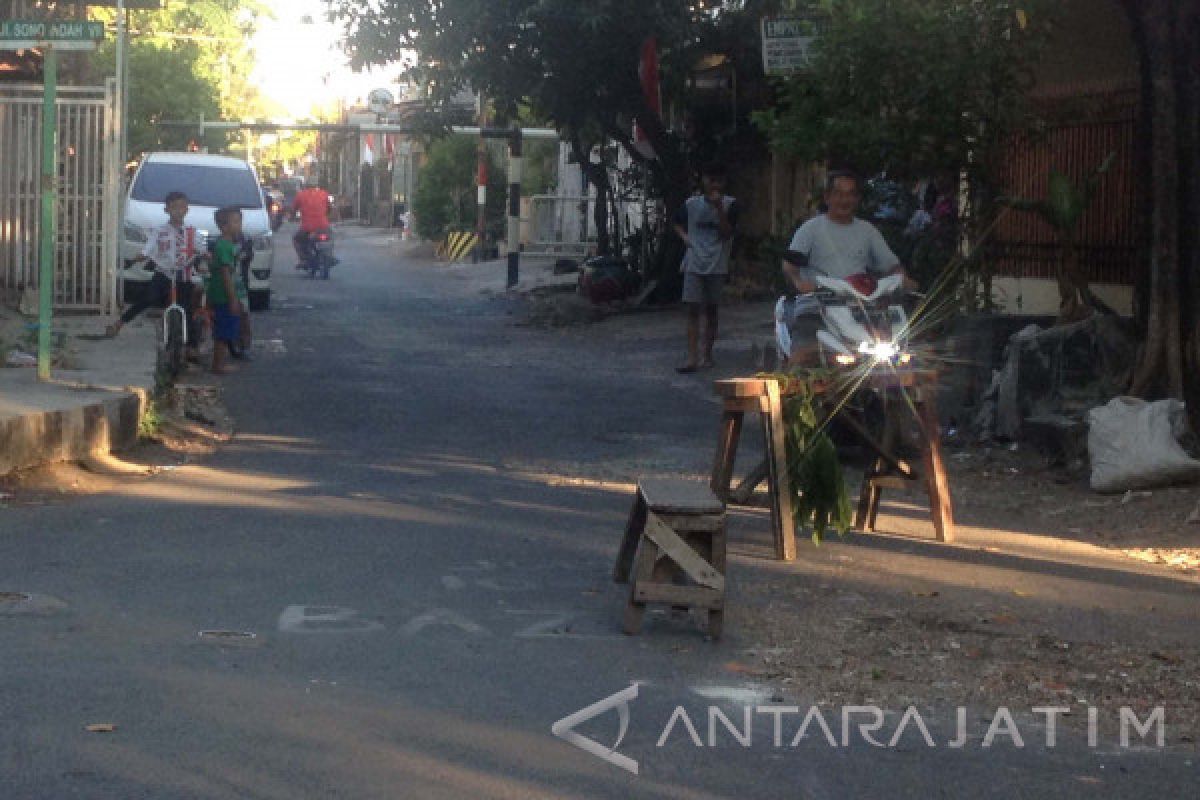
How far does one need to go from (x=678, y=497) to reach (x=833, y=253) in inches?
128

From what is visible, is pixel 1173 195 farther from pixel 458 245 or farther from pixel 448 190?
pixel 448 190

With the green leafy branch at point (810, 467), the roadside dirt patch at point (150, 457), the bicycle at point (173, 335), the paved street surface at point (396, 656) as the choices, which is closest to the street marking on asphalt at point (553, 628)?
the paved street surface at point (396, 656)

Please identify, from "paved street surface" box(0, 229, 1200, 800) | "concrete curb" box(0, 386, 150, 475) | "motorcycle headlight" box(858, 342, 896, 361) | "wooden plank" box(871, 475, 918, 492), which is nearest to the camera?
"paved street surface" box(0, 229, 1200, 800)

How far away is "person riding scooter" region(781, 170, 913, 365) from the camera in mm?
10086

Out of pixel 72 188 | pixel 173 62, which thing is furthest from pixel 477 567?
pixel 173 62

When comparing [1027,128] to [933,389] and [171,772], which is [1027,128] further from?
[171,772]

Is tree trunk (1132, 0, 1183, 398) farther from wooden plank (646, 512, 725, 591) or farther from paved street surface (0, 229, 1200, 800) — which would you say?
wooden plank (646, 512, 725, 591)

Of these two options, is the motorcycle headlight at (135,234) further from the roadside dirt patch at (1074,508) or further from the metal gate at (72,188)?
the roadside dirt patch at (1074,508)

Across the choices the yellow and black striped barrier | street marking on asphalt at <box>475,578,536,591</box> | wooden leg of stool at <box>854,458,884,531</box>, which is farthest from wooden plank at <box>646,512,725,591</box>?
the yellow and black striped barrier

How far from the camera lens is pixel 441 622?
23.8 feet

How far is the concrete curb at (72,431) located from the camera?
1020cm

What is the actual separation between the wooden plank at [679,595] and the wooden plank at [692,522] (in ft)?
0.88

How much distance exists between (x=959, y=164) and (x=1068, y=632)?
631cm

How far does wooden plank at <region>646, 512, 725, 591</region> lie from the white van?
14783mm
